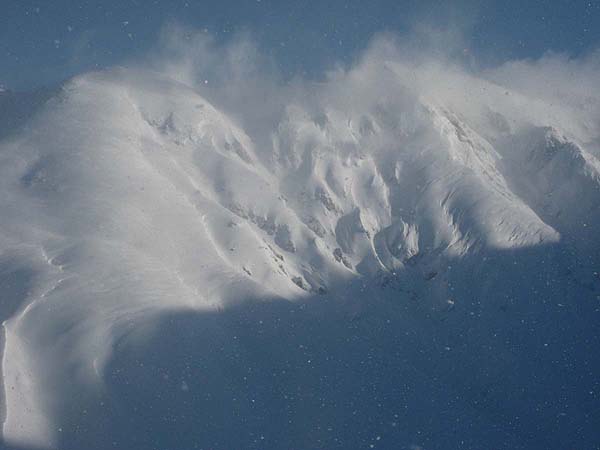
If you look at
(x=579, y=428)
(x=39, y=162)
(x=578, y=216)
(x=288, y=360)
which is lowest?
(x=579, y=428)

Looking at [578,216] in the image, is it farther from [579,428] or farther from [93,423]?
[93,423]

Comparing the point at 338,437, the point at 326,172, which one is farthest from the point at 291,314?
the point at 326,172

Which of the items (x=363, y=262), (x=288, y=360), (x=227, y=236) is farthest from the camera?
(x=363, y=262)

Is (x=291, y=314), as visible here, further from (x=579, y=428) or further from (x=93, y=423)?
(x=579, y=428)

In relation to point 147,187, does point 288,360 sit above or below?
below

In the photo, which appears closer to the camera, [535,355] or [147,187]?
[147,187]

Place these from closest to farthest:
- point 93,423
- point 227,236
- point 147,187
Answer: point 93,423, point 147,187, point 227,236
